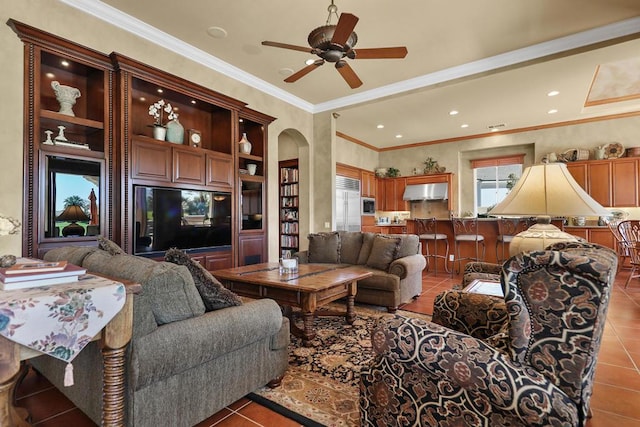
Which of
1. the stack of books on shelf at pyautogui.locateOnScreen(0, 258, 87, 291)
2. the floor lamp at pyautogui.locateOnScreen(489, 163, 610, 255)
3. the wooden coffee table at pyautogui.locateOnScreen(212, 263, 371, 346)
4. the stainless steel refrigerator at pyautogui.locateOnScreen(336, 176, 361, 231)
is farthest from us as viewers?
the stainless steel refrigerator at pyautogui.locateOnScreen(336, 176, 361, 231)

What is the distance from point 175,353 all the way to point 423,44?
411 cm

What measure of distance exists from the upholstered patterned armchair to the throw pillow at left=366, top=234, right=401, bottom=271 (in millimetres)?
2799

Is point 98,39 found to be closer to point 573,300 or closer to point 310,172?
point 310,172

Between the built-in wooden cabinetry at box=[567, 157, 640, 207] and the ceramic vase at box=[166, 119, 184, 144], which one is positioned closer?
the ceramic vase at box=[166, 119, 184, 144]

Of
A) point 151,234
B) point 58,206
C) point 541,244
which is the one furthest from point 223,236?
point 541,244

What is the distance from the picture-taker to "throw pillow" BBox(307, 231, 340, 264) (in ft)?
14.7

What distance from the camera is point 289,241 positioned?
6.49 metres

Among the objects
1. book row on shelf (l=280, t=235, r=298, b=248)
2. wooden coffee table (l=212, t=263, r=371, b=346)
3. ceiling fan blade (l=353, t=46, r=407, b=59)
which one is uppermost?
ceiling fan blade (l=353, t=46, r=407, b=59)

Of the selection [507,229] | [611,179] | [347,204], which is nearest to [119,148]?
[347,204]

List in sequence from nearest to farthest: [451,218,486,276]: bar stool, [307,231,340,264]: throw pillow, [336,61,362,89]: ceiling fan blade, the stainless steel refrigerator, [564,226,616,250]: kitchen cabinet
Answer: [336,61,362,89]: ceiling fan blade < [307,231,340,264]: throw pillow < [451,218,486,276]: bar stool < [564,226,616,250]: kitchen cabinet < the stainless steel refrigerator

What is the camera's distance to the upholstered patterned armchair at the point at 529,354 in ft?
3.24

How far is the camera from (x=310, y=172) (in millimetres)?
5957

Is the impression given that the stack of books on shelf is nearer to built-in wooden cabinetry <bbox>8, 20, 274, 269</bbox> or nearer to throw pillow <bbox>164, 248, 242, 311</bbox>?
throw pillow <bbox>164, 248, 242, 311</bbox>

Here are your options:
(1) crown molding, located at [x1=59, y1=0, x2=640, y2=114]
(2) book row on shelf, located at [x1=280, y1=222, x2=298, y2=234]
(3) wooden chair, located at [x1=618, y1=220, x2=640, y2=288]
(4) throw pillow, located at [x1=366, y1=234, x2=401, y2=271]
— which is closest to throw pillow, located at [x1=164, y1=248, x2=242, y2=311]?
(4) throw pillow, located at [x1=366, y1=234, x2=401, y2=271]
